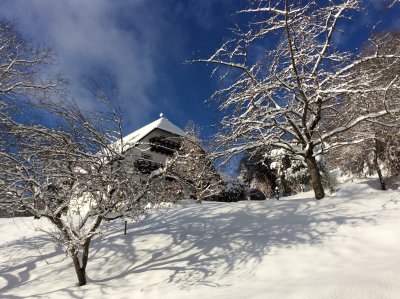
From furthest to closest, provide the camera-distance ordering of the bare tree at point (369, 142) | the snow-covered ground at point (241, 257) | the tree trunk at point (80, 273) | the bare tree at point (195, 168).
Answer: the bare tree at point (369, 142)
the bare tree at point (195, 168)
the tree trunk at point (80, 273)
the snow-covered ground at point (241, 257)

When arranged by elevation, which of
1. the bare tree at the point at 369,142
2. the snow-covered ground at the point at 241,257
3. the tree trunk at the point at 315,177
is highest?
the bare tree at the point at 369,142

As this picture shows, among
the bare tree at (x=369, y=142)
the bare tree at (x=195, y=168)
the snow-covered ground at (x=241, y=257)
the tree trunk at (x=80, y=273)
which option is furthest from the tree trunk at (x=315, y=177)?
the tree trunk at (x=80, y=273)

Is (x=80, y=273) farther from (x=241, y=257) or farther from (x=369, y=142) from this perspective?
(x=369, y=142)

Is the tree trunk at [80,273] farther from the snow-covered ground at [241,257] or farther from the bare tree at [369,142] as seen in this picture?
the bare tree at [369,142]

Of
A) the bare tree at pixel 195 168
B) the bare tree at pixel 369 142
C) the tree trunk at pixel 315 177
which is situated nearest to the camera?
the bare tree at pixel 195 168

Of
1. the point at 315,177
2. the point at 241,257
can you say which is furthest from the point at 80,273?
the point at 315,177

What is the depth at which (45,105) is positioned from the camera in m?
7.31

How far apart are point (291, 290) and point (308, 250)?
2.32 m

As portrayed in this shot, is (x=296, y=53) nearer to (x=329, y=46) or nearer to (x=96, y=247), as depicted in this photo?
(x=329, y=46)

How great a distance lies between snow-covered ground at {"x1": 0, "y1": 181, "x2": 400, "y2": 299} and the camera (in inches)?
179

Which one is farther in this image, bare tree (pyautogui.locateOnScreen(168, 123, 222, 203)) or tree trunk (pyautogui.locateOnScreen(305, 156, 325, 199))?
tree trunk (pyautogui.locateOnScreen(305, 156, 325, 199))

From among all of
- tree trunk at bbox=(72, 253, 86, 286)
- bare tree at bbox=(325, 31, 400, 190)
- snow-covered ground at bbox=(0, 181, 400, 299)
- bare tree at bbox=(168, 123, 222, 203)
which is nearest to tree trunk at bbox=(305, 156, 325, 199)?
snow-covered ground at bbox=(0, 181, 400, 299)

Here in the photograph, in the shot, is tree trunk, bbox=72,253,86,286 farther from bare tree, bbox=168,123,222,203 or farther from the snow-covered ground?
bare tree, bbox=168,123,222,203

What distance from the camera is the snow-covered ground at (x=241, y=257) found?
4.54 metres
